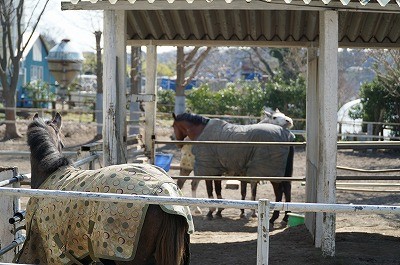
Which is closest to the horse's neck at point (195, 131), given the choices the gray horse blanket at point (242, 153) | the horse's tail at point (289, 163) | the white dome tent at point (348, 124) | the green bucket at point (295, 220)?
the gray horse blanket at point (242, 153)

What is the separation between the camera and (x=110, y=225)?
4570 millimetres

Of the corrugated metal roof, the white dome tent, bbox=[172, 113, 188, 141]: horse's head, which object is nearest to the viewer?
the corrugated metal roof

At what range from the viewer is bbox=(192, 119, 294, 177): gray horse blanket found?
10.4 m

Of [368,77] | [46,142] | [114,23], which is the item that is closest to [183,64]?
[114,23]

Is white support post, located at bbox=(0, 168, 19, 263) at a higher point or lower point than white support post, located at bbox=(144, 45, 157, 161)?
lower

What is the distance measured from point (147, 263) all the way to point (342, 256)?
277 centimetres

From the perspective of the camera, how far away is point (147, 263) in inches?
184

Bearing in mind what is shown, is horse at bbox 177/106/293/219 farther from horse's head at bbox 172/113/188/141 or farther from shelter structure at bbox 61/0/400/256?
shelter structure at bbox 61/0/400/256

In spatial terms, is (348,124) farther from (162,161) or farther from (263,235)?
(263,235)

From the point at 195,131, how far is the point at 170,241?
6909 mm

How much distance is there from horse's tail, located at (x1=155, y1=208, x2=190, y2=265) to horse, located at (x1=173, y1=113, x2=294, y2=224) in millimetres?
5643

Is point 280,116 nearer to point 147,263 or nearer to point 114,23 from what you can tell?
point 114,23

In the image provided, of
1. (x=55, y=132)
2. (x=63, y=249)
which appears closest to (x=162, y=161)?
(x=55, y=132)

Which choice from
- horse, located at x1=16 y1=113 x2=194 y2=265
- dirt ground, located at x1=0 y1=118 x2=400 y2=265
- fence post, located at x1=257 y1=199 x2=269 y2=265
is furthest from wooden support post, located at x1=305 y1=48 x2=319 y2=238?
fence post, located at x1=257 y1=199 x2=269 y2=265
